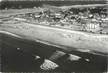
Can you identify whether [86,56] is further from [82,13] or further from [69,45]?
[82,13]

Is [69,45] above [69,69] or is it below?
above

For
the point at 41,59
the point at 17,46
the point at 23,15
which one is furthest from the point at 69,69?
the point at 23,15

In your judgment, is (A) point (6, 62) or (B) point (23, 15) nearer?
A: (A) point (6, 62)

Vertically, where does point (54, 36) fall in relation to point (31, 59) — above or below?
above

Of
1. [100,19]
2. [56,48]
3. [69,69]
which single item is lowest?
[69,69]
